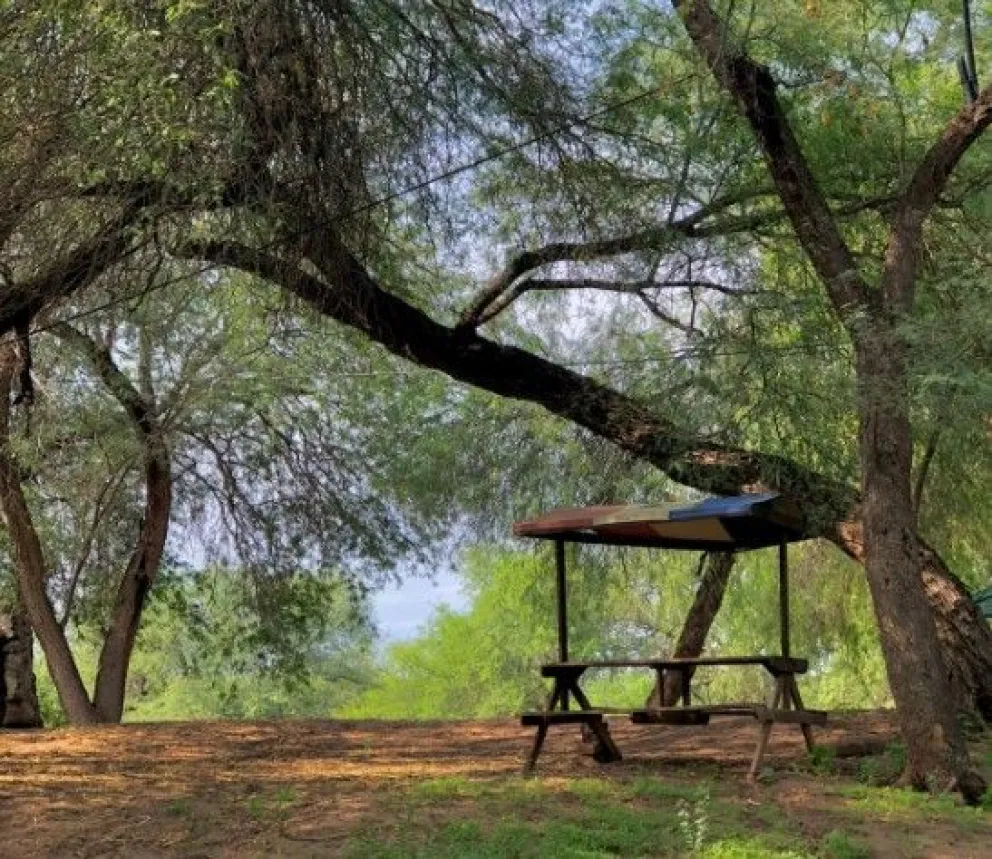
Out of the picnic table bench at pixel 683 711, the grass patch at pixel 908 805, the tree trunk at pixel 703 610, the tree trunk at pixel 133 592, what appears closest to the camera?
the grass patch at pixel 908 805

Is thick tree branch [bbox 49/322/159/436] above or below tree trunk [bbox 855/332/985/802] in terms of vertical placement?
above

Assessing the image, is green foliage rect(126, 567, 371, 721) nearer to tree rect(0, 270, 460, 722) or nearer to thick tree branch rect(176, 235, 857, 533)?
tree rect(0, 270, 460, 722)

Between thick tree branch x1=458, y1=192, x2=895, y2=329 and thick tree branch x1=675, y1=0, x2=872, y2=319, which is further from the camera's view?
thick tree branch x1=458, y1=192, x2=895, y2=329

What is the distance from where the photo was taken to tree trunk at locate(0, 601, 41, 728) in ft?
42.2

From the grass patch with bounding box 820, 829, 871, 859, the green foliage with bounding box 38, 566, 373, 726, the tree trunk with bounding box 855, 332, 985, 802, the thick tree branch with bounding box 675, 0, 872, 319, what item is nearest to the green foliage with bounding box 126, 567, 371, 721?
the green foliage with bounding box 38, 566, 373, 726

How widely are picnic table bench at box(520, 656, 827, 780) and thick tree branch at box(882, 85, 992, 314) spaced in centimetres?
263

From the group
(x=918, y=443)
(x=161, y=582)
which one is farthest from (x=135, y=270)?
(x=161, y=582)

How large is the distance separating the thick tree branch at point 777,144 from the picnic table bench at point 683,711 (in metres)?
2.47

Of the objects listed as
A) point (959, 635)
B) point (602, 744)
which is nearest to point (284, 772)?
point (602, 744)

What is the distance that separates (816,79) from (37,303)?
6.04m

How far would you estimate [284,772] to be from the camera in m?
8.62

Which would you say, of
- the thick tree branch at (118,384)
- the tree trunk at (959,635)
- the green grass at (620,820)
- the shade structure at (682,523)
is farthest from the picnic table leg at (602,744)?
the thick tree branch at (118,384)

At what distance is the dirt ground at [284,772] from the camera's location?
6.49m

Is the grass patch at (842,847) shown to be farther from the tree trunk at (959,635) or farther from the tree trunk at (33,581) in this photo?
the tree trunk at (33,581)
